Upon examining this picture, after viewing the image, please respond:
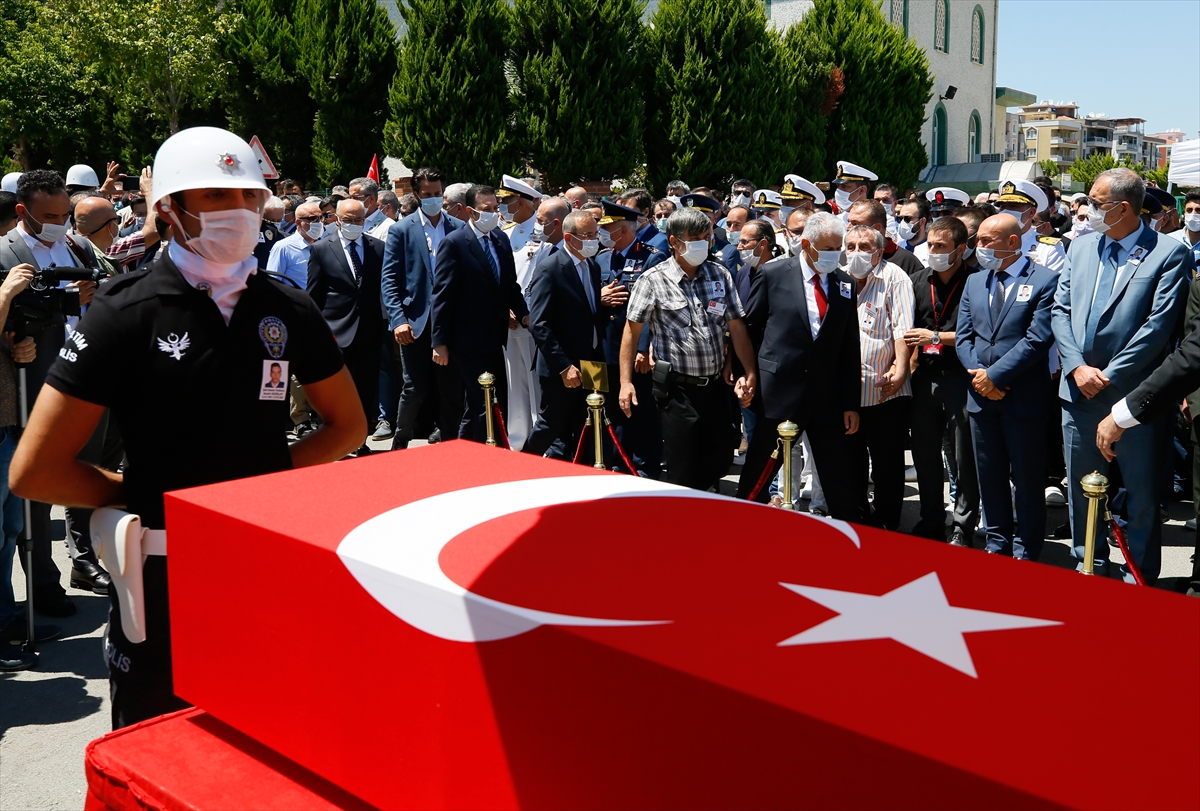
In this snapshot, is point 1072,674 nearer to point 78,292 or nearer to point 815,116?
point 78,292

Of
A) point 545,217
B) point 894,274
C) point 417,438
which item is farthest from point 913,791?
point 417,438

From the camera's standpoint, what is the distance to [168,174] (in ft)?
8.46

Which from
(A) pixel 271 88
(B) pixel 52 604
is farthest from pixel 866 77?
(B) pixel 52 604

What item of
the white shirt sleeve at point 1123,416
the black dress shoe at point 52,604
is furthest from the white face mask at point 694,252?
the black dress shoe at point 52,604

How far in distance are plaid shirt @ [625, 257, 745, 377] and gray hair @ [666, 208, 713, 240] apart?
22 centimetres

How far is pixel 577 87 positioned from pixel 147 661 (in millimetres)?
27890

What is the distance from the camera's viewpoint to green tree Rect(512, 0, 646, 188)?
2866 cm

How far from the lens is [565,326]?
26.2 feet

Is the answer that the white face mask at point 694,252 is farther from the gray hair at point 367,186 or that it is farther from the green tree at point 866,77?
the green tree at point 866,77

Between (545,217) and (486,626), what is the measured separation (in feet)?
26.2

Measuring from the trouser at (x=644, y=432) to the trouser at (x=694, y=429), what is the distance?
1503 millimetres

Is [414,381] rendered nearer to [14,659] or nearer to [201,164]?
[14,659]

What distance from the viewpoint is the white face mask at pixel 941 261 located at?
22.6ft

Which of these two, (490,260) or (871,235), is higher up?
(871,235)
